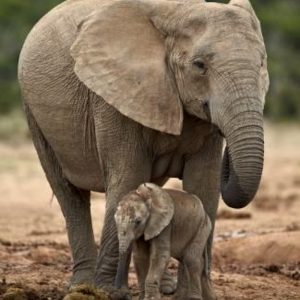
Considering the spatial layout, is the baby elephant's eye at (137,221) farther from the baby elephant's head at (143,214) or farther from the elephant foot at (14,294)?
the elephant foot at (14,294)

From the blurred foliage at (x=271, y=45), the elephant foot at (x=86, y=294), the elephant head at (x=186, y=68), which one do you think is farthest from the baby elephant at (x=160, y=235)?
the blurred foliage at (x=271, y=45)

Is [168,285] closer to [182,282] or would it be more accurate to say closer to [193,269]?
[182,282]

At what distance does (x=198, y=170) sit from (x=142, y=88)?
62cm

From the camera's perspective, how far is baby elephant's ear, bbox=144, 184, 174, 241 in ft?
23.0

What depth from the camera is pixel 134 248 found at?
7191mm

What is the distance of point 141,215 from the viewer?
275 inches

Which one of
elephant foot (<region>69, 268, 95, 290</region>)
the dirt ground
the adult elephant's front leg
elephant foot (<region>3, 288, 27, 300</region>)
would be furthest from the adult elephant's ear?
elephant foot (<region>69, 268, 95, 290</region>)

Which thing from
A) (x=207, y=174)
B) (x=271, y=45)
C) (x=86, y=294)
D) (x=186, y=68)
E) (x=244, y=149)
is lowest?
(x=86, y=294)

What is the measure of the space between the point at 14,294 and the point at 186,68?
1.49 meters

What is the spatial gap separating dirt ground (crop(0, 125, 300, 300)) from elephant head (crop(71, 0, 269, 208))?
1.26 m

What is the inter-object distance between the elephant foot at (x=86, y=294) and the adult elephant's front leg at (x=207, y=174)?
746 millimetres

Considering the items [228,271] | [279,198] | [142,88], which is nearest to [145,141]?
[142,88]

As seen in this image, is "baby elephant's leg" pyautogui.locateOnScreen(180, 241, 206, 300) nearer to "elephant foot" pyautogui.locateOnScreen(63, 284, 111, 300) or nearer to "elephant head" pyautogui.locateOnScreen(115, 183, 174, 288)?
"elephant head" pyautogui.locateOnScreen(115, 183, 174, 288)

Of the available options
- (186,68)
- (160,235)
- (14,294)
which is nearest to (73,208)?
(14,294)
